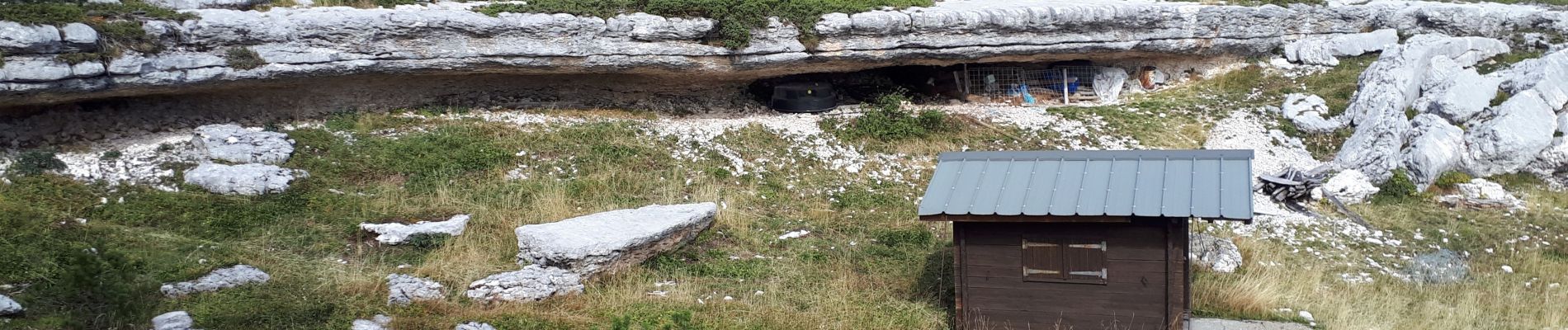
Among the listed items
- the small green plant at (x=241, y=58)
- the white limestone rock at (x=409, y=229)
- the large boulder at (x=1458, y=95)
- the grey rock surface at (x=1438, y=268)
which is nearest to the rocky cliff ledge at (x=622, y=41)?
the small green plant at (x=241, y=58)

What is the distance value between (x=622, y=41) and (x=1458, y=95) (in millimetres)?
11000

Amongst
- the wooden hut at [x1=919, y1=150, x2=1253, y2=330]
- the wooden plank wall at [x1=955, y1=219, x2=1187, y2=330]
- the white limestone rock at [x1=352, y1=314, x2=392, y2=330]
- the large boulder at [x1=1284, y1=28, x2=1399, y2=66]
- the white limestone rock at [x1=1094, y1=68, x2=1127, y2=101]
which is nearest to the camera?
the wooden hut at [x1=919, y1=150, x2=1253, y2=330]

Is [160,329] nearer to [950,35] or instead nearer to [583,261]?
[583,261]

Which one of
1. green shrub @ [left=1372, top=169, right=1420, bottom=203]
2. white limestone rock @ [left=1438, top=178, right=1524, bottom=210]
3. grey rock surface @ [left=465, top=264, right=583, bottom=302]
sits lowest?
white limestone rock @ [left=1438, top=178, right=1524, bottom=210]

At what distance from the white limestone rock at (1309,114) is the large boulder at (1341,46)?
1.31m

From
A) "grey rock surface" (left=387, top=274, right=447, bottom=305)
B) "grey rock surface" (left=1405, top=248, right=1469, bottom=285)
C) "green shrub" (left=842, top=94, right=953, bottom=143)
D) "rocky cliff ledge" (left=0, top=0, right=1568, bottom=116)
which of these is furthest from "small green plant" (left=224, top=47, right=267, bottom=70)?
"grey rock surface" (left=1405, top=248, right=1469, bottom=285)

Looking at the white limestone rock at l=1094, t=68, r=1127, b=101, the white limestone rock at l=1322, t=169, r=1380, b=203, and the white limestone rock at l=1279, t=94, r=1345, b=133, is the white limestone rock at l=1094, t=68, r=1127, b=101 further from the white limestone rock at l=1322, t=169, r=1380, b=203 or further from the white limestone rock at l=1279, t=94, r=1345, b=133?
the white limestone rock at l=1322, t=169, r=1380, b=203

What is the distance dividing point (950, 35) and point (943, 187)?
7.24 metres

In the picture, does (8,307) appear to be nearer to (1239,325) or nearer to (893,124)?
(1239,325)

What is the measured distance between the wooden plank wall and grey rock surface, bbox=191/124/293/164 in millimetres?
7800

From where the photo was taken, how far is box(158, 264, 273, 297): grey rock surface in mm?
8469

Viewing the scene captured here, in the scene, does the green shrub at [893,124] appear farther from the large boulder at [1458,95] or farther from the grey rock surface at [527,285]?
the large boulder at [1458,95]

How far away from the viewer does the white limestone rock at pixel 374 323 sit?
8.10 meters

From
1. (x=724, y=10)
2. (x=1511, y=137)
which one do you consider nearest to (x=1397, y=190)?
(x=1511, y=137)
